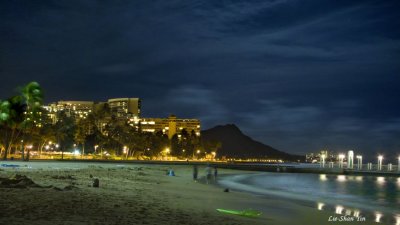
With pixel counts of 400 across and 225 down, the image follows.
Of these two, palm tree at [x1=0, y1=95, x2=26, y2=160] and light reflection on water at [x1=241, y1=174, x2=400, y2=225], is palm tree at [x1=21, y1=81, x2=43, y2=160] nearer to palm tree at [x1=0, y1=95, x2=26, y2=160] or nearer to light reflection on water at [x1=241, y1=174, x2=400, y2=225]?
palm tree at [x1=0, y1=95, x2=26, y2=160]

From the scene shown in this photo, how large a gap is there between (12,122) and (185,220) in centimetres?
6473

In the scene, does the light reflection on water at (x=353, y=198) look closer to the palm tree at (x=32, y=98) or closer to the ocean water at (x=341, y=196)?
the ocean water at (x=341, y=196)

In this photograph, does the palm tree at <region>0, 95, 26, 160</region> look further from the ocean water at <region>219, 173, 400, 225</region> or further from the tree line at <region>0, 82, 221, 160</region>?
the ocean water at <region>219, 173, 400, 225</region>

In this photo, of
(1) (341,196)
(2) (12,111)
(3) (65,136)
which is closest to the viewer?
Result: (1) (341,196)

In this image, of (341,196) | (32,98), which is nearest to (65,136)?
(32,98)

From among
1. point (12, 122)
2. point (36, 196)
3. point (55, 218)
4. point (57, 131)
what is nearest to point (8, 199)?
point (36, 196)

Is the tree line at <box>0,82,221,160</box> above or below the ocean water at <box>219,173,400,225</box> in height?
above

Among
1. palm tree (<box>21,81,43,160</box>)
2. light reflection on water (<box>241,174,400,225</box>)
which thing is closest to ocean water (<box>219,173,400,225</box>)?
light reflection on water (<box>241,174,400,225</box>)

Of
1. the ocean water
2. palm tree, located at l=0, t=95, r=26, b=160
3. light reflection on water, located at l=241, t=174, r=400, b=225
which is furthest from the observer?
palm tree, located at l=0, t=95, r=26, b=160

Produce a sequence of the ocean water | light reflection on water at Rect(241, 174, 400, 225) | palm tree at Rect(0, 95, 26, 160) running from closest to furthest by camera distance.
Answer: light reflection on water at Rect(241, 174, 400, 225) → the ocean water → palm tree at Rect(0, 95, 26, 160)

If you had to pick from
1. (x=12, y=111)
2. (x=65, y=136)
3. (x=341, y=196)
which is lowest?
(x=341, y=196)

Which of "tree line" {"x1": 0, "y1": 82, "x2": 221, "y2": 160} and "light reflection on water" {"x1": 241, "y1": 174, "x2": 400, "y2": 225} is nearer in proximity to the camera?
"light reflection on water" {"x1": 241, "y1": 174, "x2": 400, "y2": 225}

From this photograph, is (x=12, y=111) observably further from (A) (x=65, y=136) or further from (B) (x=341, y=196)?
(A) (x=65, y=136)

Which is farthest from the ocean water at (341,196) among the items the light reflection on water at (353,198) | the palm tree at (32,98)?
the palm tree at (32,98)
